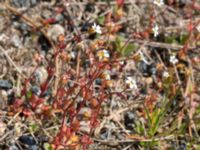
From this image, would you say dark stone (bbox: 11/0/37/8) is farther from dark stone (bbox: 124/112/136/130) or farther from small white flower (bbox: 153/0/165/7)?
dark stone (bbox: 124/112/136/130)

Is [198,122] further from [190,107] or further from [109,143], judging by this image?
[109,143]

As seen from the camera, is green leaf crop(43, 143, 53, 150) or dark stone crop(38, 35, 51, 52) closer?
green leaf crop(43, 143, 53, 150)

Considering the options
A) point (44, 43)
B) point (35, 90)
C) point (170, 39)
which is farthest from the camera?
point (170, 39)

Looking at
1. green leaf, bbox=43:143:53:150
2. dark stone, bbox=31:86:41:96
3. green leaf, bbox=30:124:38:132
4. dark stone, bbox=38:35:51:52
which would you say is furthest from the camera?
dark stone, bbox=38:35:51:52

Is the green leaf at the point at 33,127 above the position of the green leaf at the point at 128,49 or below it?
below

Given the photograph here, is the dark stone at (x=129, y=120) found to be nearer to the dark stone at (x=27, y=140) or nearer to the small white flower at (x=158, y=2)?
the dark stone at (x=27, y=140)

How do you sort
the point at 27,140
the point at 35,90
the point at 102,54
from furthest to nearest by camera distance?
1. the point at 35,90
2. the point at 102,54
3. the point at 27,140

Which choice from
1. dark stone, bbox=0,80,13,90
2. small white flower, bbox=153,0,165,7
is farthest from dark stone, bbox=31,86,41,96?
small white flower, bbox=153,0,165,7

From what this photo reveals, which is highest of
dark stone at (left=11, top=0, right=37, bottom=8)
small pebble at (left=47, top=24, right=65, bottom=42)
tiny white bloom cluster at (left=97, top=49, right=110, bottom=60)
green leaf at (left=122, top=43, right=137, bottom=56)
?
dark stone at (left=11, top=0, right=37, bottom=8)

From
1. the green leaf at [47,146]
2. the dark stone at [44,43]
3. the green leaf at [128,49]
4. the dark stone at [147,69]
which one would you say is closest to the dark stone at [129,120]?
the dark stone at [147,69]

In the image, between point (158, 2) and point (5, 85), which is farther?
point (158, 2)

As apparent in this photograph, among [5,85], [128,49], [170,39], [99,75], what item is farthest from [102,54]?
[170,39]

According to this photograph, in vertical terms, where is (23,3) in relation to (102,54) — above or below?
above

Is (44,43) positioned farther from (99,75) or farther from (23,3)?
(99,75)
